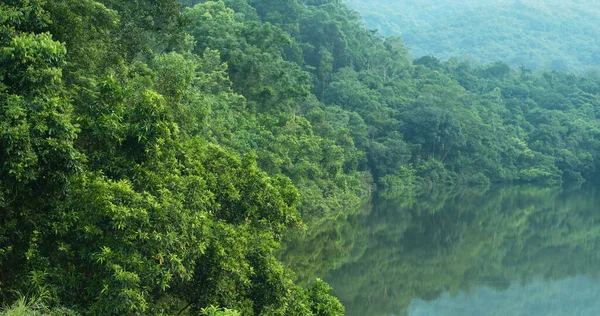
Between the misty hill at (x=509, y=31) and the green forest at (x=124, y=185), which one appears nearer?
the green forest at (x=124, y=185)

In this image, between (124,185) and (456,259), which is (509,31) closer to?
(456,259)

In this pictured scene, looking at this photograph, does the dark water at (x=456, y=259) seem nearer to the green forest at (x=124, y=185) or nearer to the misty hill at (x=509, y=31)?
the green forest at (x=124, y=185)

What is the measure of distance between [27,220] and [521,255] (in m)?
21.1

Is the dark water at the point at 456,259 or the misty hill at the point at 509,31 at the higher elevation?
the dark water at the point at 456,259

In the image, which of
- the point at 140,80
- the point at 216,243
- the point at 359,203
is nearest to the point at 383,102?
the point at 359,203

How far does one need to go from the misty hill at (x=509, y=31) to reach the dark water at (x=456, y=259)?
72559 millimetres

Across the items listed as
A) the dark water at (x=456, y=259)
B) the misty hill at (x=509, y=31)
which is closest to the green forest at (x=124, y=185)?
the dark water at (x=456, y=259)

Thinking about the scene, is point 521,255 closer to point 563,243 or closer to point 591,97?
point 563,243

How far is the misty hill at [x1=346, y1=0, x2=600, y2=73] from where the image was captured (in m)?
108

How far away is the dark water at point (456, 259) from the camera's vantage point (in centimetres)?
2006

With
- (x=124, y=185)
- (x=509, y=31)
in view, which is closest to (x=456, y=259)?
(x=124, y=185)

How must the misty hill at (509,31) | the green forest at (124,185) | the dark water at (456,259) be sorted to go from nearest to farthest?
the green forest at (124,185) < the dark water at (456,259) < the misty hill at (509,31)

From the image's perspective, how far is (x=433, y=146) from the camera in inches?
1960

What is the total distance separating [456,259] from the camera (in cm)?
2536
